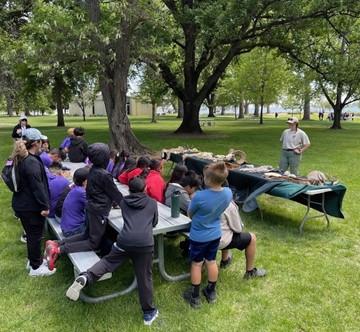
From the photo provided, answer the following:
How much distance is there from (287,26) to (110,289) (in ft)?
48.9

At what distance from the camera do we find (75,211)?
424 cm

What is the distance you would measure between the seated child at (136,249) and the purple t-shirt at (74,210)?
94 centimetres

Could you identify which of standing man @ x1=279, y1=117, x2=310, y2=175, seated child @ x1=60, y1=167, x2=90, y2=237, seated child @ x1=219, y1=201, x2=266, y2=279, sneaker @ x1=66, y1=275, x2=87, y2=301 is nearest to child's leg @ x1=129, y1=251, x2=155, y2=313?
sneaker @ x1=66, y1=275, x2=87, y2=301

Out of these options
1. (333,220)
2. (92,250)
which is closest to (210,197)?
(92,250)

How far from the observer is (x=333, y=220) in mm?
6125

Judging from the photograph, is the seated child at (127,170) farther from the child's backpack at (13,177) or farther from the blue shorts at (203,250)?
the blue shorts at (203,250)

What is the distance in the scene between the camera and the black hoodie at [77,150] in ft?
25.8

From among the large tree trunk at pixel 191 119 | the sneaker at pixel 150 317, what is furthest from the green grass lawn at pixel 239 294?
the large tree trunk at pixel 191 119

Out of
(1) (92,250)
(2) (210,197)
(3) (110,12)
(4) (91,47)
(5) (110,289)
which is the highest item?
(3) (110,12)

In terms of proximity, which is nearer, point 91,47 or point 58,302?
point 58,302

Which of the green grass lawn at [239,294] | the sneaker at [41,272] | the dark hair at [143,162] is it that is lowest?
the green grass lawn at [239,294]

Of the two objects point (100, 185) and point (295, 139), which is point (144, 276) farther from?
point (295, 139)

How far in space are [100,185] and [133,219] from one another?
68 cm

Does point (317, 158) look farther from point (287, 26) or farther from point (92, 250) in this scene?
point (92, 250)
